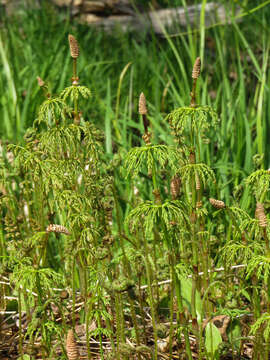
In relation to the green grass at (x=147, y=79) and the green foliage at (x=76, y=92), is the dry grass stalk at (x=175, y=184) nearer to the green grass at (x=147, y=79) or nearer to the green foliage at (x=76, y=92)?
the green foliage at (x=76, y=92)

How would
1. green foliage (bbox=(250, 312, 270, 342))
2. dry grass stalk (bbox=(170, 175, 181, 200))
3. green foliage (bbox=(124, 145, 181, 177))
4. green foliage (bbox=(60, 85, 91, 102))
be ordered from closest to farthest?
green foliage (bbox=(250, 312, 270, 342)) < green foliage (bbox=(124, 145, 181, 177)) < green foliage (bbox=(60, 85, 91, 102)) < dry grass stalk (bbox=(170, 175, 181, 200))

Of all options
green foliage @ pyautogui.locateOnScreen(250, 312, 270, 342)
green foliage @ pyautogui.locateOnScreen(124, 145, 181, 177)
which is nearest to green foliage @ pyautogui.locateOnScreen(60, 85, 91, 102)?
green foliage @ pyautogui.locateOnScreen(124, 145, 181, 177)

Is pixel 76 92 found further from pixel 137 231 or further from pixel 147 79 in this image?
pixel 147 79

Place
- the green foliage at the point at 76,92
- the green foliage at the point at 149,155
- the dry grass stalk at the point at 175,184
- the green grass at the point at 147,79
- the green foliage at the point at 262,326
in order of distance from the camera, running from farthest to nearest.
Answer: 1. the green grass at the point at 147,79
2. the dry grass stalk at the point at 175,184
3. the green foliage at the point at 76,92
4. the green foliage at the point at 149,155
5. the green foliage at the point at 262,326

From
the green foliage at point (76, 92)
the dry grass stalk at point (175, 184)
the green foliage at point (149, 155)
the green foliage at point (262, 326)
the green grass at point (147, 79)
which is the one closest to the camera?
the green foliage at point (262, 326)

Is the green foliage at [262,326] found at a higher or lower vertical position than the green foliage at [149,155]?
lower

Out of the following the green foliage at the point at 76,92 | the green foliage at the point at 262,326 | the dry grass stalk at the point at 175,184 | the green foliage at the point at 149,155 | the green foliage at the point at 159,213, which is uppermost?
the green foliage at the point at 76,92

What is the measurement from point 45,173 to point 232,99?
5.43ft

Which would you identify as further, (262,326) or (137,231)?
(137,231)

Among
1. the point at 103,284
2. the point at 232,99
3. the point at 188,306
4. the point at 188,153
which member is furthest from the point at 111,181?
the point at 232,99

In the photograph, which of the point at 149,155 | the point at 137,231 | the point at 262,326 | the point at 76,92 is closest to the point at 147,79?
the point at 137,231

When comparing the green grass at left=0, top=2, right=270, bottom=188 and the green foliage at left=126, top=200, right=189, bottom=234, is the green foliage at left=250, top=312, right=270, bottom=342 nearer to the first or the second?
the green foliage at left=126, top=200, right=189, bottom=234

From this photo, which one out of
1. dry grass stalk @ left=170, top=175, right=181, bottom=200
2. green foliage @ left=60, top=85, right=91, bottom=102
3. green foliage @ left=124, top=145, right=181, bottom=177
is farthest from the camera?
dry grass stalk @ left=170, top=175, right=181, bottom=200

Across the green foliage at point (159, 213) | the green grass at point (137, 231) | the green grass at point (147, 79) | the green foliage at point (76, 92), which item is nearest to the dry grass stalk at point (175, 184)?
the green grass at point (137, 231)
